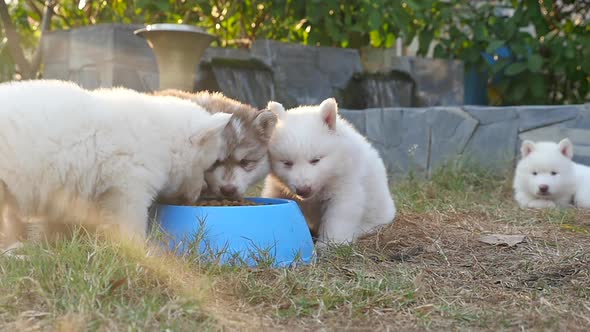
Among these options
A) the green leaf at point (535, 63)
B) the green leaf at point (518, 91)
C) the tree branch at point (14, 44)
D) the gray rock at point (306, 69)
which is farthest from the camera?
the green leaf at point (518, 91)

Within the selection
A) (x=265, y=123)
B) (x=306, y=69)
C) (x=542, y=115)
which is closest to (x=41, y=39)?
(x=306, y=69)

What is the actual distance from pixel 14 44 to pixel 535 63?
6256 mm

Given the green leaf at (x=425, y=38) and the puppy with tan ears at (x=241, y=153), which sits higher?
the green leaf at (x=425, y=38)

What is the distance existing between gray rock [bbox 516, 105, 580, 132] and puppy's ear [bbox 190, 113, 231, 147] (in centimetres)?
459

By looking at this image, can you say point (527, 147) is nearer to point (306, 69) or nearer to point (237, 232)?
point (306, 69)

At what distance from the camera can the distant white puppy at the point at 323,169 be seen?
431cm

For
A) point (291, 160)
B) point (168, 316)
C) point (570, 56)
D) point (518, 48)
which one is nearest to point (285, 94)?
point (518, 48)

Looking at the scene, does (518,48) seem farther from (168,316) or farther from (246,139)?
(168,316)

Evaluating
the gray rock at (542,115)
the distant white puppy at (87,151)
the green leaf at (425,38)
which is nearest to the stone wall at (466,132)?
Result: the gray rock at (542,115)

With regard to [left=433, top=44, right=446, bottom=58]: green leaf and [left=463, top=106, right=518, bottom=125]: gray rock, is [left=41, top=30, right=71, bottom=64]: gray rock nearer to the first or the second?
[left=463, top=106, right=518, bottom=125]: gray rock

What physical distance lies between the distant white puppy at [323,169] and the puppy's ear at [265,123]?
0.43 feet

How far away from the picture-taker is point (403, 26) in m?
8.33

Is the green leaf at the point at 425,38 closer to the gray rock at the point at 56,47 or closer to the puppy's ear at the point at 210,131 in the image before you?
the gray rock at the point at 56,47

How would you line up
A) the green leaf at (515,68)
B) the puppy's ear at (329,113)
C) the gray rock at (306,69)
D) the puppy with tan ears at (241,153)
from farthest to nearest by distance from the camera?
the green leaf at (515,68)
the gray rock at (306,69)
the puppy's ear at (329,113)
the puppy with tan ears at (241,153)
